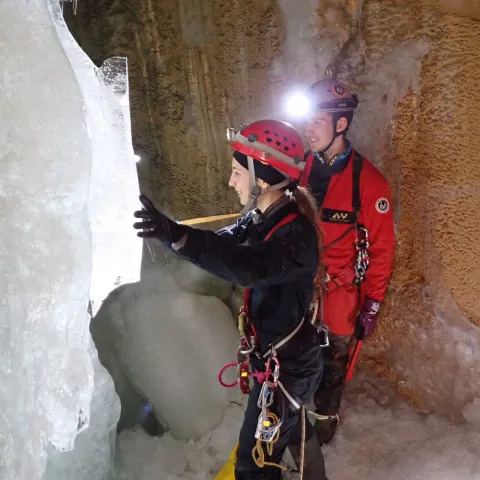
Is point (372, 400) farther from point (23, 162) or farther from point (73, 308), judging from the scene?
point (23, 162)

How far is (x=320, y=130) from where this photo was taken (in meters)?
2.65

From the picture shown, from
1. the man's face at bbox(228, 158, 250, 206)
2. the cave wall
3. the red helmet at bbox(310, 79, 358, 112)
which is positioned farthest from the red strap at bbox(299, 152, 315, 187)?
the man's face at bbox(228, 158, 250, 206)

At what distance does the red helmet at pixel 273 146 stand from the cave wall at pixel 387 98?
113 centimetres

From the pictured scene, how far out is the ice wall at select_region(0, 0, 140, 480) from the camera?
1.42 metres

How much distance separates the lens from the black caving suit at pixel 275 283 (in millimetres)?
1645

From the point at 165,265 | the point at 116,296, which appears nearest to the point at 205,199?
the point at 165,265

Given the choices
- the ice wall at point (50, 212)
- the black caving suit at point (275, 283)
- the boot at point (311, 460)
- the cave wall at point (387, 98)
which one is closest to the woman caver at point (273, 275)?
the black caving suit at point (275, 283)

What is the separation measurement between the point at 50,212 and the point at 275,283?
832 millimetres

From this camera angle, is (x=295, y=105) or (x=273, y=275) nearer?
(x=273, y=275)

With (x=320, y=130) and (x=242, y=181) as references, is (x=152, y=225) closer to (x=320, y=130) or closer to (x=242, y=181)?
(x=242, y=181)

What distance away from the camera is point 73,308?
1.63 metres

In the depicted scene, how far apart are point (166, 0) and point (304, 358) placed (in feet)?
9.24

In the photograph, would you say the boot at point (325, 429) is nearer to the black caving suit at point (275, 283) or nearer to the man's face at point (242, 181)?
the black caving suit at point (275, 283)

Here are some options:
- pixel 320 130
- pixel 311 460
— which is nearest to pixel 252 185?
pixel 320 130
